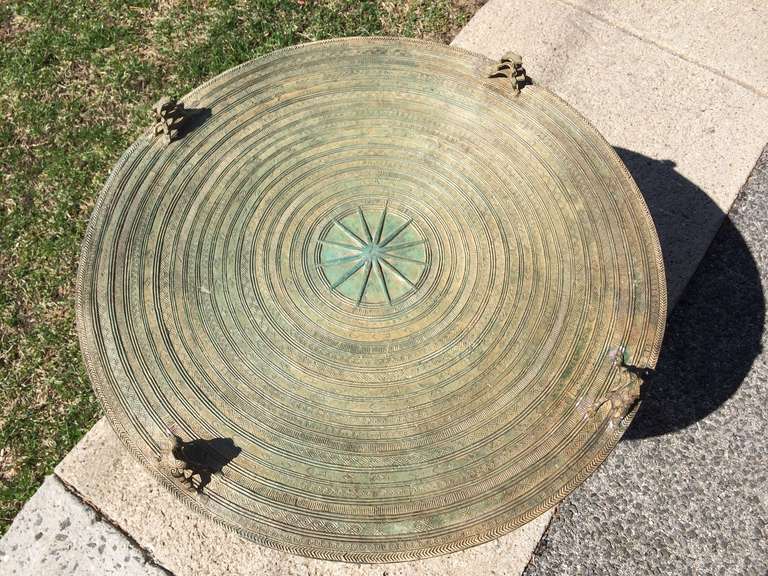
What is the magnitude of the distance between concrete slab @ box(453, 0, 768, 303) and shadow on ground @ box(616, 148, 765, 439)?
0.02m

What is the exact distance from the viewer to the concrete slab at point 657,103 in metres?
5.54

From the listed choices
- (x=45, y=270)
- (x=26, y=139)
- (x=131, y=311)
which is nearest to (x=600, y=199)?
(x=131, y=311)

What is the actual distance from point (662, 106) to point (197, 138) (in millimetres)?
4079

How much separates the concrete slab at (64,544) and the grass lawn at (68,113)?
0.27 metres

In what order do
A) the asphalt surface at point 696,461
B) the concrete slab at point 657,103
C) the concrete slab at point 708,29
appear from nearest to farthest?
the asphalt surface at point 696,461
the concrete slab at point 657,103
the concrete slab at point 708,29

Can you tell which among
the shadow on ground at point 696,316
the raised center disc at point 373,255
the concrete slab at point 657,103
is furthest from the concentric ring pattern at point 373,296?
the concrete slab at point 657,103

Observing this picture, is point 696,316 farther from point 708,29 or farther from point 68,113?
point 68,113

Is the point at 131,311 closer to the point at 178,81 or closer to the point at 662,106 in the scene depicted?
the point at 178,81

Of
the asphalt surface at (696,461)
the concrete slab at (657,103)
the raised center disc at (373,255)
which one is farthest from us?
the concrete slab at (657,103)

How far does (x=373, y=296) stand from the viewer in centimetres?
398

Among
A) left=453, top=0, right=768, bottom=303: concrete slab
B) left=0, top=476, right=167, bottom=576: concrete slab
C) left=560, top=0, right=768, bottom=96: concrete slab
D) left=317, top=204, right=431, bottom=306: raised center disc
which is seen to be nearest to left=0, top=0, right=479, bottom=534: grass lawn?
left=0, top=476, right=167, bottom=576: concrete slab

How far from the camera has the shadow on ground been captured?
5.07m

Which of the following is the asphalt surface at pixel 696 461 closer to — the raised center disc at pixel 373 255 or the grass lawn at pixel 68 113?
the raised center disc at pixel 373 255

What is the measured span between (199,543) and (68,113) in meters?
4.07
